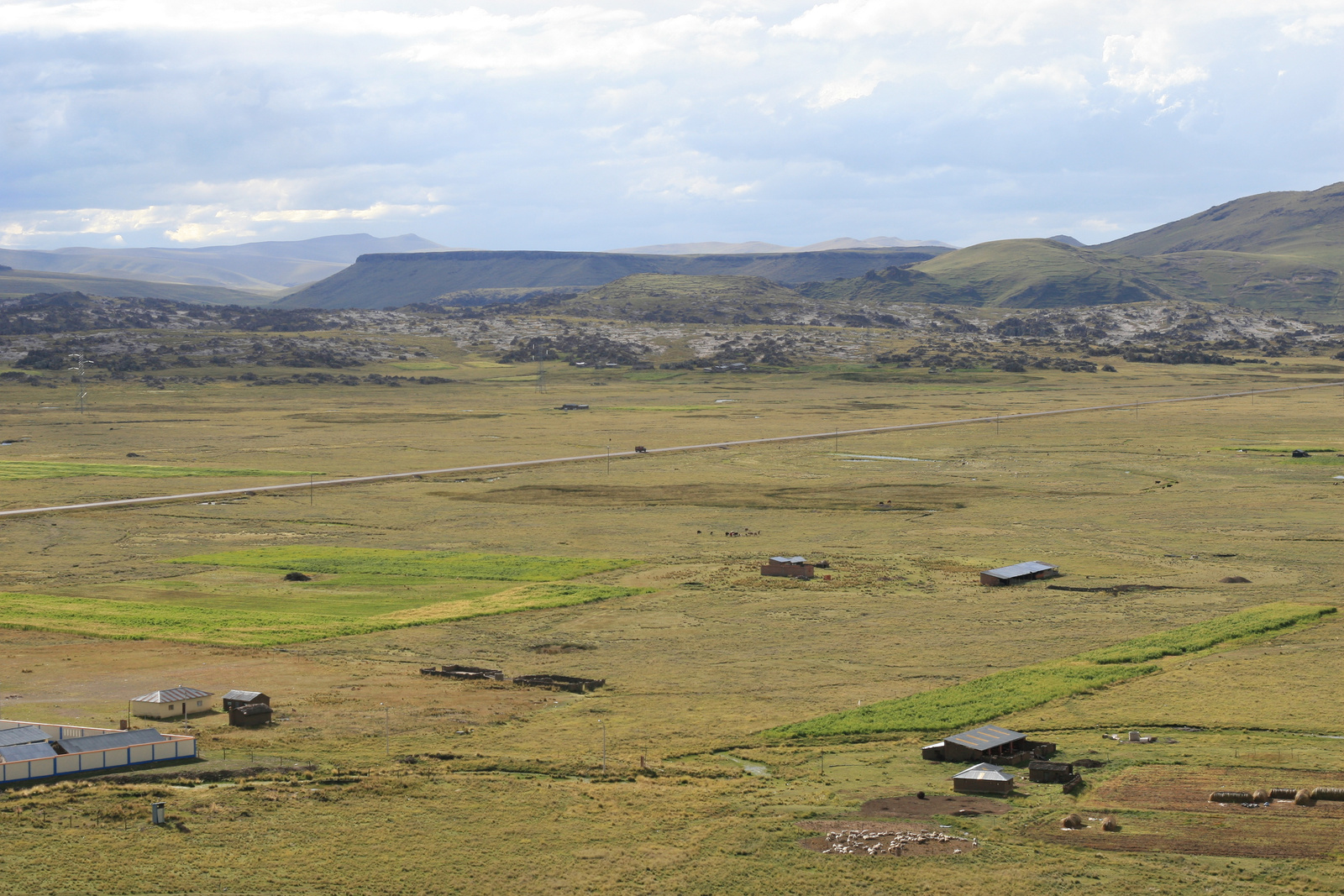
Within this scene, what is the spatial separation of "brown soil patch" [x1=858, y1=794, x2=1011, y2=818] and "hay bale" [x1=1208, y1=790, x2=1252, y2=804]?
6204 mm

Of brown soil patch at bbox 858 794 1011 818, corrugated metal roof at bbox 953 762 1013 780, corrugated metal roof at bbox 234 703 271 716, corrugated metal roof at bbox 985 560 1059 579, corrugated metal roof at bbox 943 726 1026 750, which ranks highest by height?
corrugated metal roof at bbox 234 703 271 716

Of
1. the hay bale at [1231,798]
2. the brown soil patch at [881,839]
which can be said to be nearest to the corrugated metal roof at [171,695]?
the brown soil patch at [881,839]

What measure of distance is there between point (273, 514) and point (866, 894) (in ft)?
250

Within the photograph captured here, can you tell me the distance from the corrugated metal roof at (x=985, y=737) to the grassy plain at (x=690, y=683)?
65.2 inches

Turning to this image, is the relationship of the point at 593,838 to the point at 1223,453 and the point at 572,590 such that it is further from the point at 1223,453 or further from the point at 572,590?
the point at 1223,453

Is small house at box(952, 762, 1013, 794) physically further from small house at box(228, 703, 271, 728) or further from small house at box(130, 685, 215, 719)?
small house at box(130, 685, 215, 719)

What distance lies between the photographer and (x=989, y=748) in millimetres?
42438

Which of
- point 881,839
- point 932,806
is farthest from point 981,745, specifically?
point 881,839

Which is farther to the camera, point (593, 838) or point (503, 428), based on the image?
point (503, 428)

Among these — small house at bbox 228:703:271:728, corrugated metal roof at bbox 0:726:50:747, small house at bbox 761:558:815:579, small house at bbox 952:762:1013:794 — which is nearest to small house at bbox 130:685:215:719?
small house at bbox 228:703:271:728

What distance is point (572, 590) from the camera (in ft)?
237

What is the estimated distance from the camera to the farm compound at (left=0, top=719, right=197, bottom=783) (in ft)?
131

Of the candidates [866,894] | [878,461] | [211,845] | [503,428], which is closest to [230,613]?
[211,845]

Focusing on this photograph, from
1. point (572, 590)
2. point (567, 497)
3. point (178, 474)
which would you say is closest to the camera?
point (572, 590)
